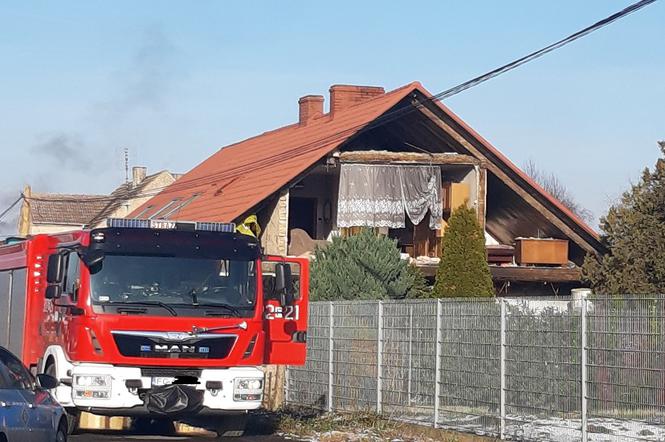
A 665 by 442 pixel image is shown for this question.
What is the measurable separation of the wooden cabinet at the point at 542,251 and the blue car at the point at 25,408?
2227 centimetres

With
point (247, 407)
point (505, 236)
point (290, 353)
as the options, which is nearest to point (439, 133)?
point (505, 236)

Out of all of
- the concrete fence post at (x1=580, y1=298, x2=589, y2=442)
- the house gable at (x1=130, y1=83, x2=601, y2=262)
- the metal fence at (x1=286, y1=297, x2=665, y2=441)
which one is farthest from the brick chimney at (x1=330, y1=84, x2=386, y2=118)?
the concrete fence post at (x1=580, y1=298, x2=589, y2=442)

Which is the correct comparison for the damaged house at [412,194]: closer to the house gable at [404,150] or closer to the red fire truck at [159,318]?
the house gable at [404,150]

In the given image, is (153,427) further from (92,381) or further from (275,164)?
(275,164)

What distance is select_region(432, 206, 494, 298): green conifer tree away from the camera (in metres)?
28.1

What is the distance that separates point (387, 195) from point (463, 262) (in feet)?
20.5

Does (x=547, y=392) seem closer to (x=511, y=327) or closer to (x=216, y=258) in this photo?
(x=511, y=327)

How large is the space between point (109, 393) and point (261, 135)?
3046 centimetres

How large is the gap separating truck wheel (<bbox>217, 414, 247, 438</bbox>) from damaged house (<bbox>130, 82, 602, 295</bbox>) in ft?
44.4

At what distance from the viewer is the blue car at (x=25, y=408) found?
1143 centimetres

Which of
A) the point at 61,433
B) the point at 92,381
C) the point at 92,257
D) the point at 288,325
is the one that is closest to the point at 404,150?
the point at 288,325

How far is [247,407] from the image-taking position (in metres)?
16.3

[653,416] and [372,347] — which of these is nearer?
[653,416]

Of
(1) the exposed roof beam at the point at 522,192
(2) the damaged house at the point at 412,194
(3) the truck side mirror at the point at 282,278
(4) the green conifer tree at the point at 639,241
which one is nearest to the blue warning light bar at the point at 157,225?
(3) the truck side mirror at the point at 282,278
